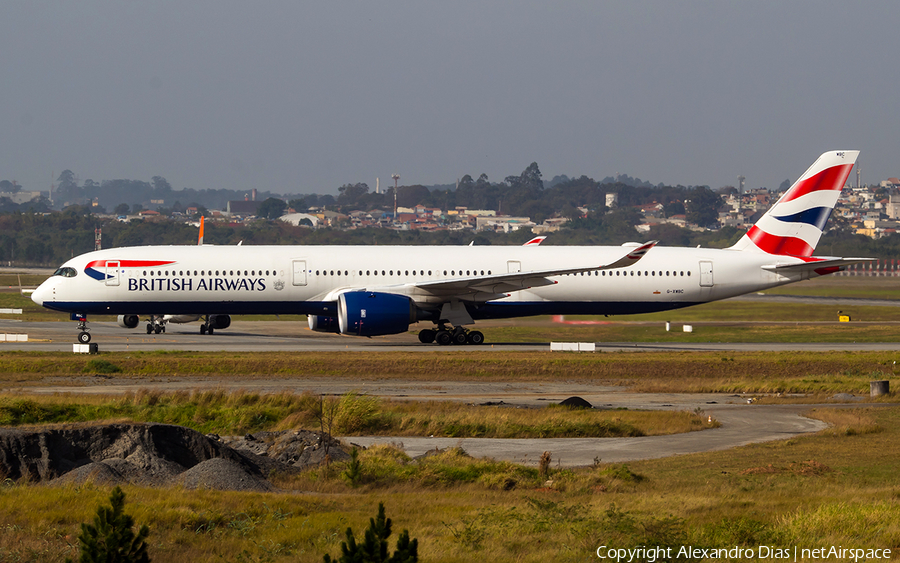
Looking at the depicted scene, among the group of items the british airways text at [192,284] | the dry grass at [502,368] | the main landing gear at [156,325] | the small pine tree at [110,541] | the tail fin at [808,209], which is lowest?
the dry grass at [502,368]

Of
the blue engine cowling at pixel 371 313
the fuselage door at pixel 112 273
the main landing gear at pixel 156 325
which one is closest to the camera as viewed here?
the blue engine cowling at pixel 371 313

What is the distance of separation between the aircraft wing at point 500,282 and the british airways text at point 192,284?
24.3 ft

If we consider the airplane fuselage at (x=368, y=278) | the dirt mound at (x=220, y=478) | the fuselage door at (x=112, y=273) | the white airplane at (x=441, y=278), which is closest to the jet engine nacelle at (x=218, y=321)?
the white airplane at (x=441, y=278)

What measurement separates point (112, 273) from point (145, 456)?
86.8 feet

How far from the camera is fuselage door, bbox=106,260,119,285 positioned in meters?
40.6

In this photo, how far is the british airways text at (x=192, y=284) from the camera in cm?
4062


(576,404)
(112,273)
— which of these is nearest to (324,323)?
(112,273)

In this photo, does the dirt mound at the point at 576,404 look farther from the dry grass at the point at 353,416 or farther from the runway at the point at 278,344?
the runway at the point at 278,344

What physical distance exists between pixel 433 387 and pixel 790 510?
17.1m

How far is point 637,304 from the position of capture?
44.0 meters

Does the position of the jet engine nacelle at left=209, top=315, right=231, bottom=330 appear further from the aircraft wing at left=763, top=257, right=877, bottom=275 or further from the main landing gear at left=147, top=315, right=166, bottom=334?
the aircraft wing at left=763, top=257, right=877, bottom=275

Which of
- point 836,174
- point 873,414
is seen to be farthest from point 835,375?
point 836,174

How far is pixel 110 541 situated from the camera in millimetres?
8570

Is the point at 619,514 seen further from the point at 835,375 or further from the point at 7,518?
the point at 835,375
